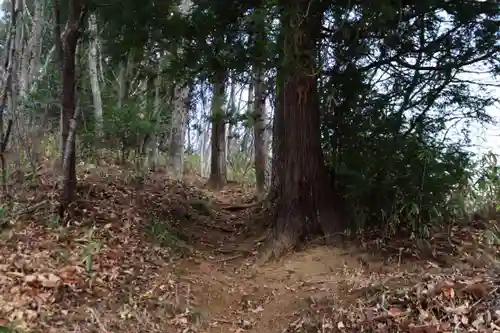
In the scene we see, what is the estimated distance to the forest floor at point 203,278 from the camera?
380 centimetres

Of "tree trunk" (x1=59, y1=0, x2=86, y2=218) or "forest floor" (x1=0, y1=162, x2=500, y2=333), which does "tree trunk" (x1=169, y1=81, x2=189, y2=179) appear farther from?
"tree trunk" (x1=59, y1=0, x2=86, y2=218)

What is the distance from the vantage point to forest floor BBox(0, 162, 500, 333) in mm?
3799

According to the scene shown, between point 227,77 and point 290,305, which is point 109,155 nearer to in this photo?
point 227,77

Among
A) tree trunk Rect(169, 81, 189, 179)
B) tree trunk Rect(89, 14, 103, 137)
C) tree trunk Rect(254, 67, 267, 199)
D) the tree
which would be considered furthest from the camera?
tree trunk Rect(169, 81, 189, 179)

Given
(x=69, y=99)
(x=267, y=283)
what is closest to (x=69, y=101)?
(x=69, y=99)

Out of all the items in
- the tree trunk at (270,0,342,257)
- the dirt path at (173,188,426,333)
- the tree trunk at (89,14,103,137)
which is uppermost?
the tree trunk at (89,14,103,137)

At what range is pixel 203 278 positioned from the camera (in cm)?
563

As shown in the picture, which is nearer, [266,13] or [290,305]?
[290,305]

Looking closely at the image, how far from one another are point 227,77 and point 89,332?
12.2ft

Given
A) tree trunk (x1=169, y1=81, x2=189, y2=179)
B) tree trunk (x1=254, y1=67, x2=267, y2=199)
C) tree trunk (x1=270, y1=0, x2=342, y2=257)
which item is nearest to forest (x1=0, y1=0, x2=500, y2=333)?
tree trunk (x1=270, y1=0, x2=342, y2=257)

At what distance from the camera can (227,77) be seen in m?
6.54

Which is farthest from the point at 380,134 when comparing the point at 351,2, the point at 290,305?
the point at 290,305

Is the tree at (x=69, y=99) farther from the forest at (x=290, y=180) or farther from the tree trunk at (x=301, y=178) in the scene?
the tree trunk at (x=301, y=178)

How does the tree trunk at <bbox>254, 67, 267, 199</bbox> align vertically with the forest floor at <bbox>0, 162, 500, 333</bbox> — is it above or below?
above
